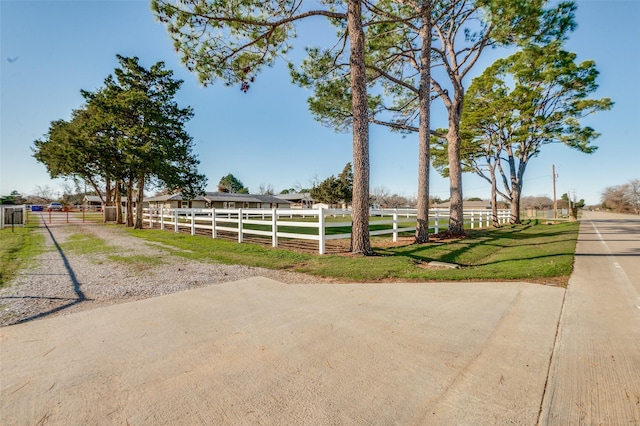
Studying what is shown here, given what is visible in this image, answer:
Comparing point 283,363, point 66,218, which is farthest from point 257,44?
point 66,218

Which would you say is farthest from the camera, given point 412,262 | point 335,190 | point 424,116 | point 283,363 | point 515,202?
point 335,190

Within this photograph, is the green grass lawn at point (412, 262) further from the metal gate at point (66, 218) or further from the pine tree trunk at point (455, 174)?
the metal gate at point (66, 218)

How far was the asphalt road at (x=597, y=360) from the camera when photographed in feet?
5.47

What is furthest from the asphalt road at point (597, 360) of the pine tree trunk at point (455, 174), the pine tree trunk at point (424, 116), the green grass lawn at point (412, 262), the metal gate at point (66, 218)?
the metal gate at point (66, 218)

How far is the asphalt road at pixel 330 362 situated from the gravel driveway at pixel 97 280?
Answer: 1.75ft

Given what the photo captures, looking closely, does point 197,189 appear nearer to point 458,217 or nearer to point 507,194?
point 458,217

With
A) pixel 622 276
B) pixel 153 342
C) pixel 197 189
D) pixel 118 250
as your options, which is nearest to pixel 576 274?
pixel 622 276

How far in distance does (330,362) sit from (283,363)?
14.7 inches

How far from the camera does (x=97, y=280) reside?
4859 millimetres

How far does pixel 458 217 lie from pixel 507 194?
50.3 ft

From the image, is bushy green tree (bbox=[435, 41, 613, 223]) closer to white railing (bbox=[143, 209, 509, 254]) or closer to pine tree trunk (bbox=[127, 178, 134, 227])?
white railing (bbox=[143, 209, 509, 254])

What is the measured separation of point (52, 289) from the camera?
14.1 ft

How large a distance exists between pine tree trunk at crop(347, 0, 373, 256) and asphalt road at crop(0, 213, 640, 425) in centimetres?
355

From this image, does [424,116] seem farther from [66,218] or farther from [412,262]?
[66,218]
